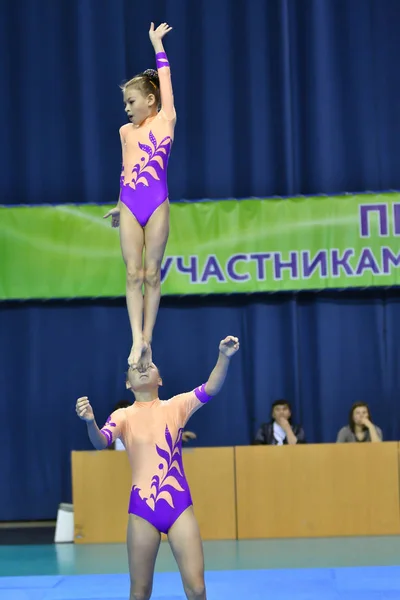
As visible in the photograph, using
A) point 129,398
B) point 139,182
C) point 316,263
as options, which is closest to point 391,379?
point 316,263

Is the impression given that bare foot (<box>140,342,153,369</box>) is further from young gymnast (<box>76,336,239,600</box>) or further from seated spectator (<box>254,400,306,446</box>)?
seated spectator (<box>254,400,306,446</box>)

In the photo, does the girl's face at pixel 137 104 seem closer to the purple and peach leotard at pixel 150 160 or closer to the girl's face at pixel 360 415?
the purple and peach leotard at pixel 150 160

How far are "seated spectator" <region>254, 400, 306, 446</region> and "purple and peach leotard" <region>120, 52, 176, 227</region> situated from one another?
5336 mm

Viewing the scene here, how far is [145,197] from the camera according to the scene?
4.87m

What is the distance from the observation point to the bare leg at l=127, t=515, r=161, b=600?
4.88 meters

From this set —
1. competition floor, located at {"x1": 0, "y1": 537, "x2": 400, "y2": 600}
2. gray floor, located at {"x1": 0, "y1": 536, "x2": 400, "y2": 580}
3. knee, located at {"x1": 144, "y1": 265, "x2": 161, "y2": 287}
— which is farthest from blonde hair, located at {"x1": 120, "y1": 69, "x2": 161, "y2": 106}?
gray floor, located at {"x1": 0, "y1": 536, "x2": 400, "y2": 580}

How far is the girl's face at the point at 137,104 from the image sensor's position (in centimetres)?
491

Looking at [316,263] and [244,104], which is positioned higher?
[244,104]

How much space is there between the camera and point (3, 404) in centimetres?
1148

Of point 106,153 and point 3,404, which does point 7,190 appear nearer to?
point 106,153

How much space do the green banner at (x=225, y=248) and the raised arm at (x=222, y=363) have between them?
5.81 metres

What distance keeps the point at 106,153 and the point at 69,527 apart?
452 centimetres

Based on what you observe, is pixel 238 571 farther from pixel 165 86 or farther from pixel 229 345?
pixel 165 86

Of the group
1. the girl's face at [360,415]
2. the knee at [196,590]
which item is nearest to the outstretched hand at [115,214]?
the knee at [196,590]
